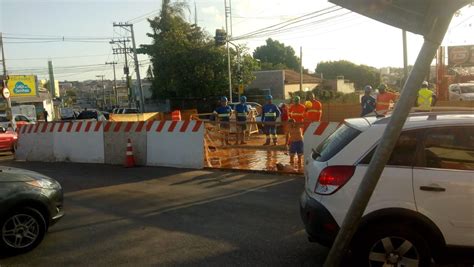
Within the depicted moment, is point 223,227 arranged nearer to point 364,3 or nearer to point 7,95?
point 364,3

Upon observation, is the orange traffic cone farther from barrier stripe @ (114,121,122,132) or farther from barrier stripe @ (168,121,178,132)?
barrier stripe @ (168,121,178,132)

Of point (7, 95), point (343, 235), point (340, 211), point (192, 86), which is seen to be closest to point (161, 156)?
point (340, 211)

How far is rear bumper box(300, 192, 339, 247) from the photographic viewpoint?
4531 mm

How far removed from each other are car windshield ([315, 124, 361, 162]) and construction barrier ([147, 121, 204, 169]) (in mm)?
7234

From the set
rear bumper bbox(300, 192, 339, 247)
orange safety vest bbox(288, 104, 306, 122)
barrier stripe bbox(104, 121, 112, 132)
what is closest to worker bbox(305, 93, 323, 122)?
orange safety vest bbox(288, 104, 306, 122)

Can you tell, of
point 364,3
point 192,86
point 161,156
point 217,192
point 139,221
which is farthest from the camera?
point 192,86

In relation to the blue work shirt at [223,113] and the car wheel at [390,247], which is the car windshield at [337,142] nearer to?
the car wheel at [390,247]

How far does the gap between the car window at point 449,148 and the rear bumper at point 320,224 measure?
0.97 m

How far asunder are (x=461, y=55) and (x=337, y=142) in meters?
37.3

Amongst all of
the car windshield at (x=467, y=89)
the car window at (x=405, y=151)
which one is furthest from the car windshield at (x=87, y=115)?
the car window at (x=405, y=151)

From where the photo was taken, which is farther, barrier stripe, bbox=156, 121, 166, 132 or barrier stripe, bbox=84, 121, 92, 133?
barrier stripe, bbox=84, 121, 92, 133

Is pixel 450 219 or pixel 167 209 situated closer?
pixel 450 219

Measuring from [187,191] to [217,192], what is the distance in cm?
64

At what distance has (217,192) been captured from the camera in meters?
9.16
